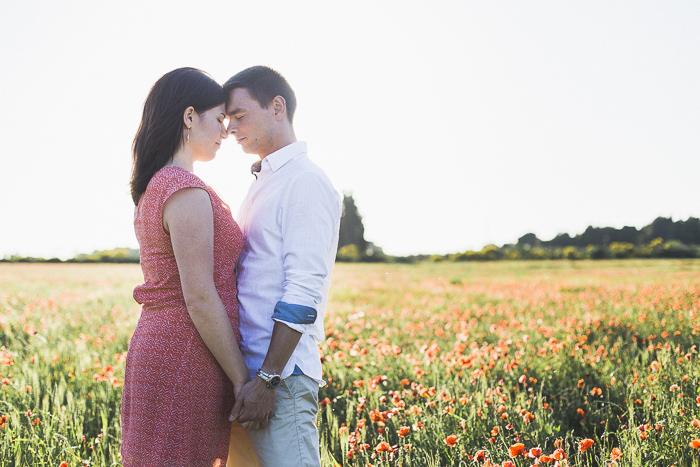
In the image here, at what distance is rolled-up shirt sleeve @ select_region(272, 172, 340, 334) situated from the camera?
1.92 m

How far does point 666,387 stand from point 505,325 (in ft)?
12.0

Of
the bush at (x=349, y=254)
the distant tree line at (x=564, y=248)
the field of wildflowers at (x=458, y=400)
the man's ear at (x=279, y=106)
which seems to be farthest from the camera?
the bush at (x=349, y=254)

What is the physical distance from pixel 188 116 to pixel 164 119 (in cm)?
10

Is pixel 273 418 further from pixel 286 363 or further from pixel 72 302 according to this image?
pixel 72 302

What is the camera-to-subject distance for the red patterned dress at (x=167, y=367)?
1.94m

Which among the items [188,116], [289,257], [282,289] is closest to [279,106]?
[188,116]

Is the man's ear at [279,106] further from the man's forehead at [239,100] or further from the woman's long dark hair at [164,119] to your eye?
the woman's long dark hair at [164,119]

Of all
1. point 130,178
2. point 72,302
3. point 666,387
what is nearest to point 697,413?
point 666,387

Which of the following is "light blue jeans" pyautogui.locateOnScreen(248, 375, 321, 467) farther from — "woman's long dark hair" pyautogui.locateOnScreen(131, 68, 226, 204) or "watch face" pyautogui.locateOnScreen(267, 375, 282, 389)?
"woman's long dark hair" pyautogui.locateOnScreen(131, 68, 226, 204)

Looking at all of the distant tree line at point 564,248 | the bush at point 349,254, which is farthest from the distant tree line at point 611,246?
the bush at point 349,254

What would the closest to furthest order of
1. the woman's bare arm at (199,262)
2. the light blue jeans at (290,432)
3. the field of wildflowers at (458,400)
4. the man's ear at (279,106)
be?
the woman's bare arm at (199,262) < the light blue jeans at (290,432) < the man's ear at (279,106) < the field of wildflowers at (458,400)

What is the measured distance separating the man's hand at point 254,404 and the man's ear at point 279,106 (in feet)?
4.25

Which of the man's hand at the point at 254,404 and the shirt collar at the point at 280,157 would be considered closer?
the man's hand at the point at 254,404

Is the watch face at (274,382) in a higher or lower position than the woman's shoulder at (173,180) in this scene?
lower
